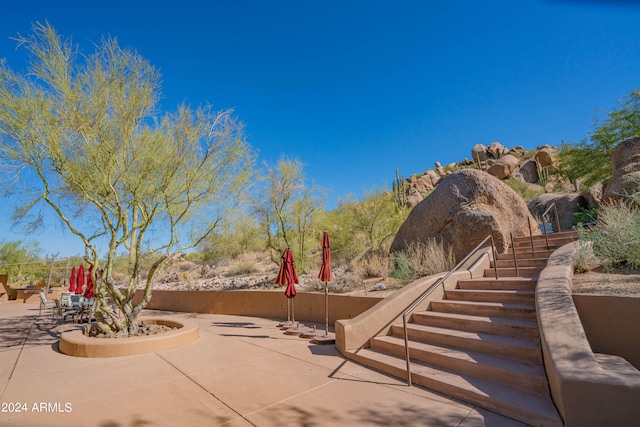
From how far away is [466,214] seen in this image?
A: 9.88m

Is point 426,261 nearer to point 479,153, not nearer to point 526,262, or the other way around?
point 526,262

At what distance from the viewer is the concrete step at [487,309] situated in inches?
202

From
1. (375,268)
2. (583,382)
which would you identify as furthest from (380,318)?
(375,268)

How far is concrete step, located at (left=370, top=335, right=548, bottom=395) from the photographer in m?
3.72

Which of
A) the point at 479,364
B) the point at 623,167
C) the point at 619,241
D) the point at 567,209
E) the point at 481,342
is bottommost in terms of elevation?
the point at 479,364

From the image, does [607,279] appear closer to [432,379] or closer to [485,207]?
[432,379]

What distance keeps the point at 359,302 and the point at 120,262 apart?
78.0ft

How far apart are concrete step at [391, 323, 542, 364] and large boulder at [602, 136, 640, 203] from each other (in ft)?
30.8

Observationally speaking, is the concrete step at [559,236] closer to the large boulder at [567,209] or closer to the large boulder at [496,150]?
the large boulder at [567,209]

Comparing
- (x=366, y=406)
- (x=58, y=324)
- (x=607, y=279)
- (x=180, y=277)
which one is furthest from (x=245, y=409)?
(x=180, y=277)

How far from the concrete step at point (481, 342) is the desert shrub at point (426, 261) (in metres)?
3.45

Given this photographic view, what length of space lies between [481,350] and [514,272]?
3472mm

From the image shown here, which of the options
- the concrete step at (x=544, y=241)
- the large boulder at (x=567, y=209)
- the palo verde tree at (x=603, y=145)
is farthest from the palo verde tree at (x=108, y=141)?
the palo verde tree at (x=603, y=145)

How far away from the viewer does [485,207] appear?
32.8ft
